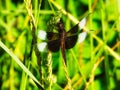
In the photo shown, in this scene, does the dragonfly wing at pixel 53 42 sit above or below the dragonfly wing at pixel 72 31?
below

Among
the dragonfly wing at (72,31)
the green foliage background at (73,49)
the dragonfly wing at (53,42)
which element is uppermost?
the dragonfly wing at (72,31)

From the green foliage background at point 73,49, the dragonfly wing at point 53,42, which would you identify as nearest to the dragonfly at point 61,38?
the dragonfly wing at point 53,42

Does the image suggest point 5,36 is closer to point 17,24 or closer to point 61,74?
point 17,24

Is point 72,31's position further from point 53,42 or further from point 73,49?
Answer: point 73,49

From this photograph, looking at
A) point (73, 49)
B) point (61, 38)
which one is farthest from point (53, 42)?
point (73, 49)

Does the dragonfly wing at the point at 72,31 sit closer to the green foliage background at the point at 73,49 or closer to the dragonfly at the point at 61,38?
the dragonfly at the point at 61,38

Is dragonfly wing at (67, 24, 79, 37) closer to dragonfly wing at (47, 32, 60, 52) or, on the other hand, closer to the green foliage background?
dragonfly wing at (47, 32, 60, 52)

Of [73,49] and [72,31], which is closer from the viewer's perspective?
[72,31]

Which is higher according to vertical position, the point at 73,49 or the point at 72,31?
the point at 72,31

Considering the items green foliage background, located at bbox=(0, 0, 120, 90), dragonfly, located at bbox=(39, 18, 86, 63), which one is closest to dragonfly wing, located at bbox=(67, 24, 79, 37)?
dragonfly, located at bbox=(39, 18, 86, 63)
